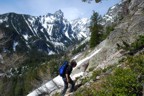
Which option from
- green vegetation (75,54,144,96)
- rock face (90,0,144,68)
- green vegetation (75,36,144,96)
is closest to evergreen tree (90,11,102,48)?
rock face (90,0,144,68)

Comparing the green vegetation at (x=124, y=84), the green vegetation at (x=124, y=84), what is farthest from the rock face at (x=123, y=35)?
the green vegetation at (x=124, y=84)

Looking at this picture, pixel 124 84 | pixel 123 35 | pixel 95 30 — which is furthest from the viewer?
pixel 95 30

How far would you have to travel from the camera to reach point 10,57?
53.1 m

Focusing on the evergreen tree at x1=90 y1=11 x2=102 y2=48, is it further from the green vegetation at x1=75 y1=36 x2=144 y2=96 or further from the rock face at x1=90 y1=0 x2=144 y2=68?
the green vegetation at x1=75 y1=36 x2=144 y2=96

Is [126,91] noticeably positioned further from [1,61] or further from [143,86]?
[1,61]

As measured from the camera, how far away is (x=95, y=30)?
9606cm

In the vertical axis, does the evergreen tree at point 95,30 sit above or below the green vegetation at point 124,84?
above

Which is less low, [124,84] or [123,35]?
[123,35]

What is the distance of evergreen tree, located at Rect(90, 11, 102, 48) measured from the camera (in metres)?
90.8

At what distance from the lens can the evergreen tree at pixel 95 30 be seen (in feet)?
298

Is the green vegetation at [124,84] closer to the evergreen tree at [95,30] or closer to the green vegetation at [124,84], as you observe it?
the green vegetation at [124,84]

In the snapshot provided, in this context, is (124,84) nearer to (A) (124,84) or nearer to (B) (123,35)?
(A) (124,84)

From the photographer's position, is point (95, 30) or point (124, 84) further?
point (95, 30)

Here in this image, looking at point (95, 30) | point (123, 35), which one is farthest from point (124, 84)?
point (95, 30)
